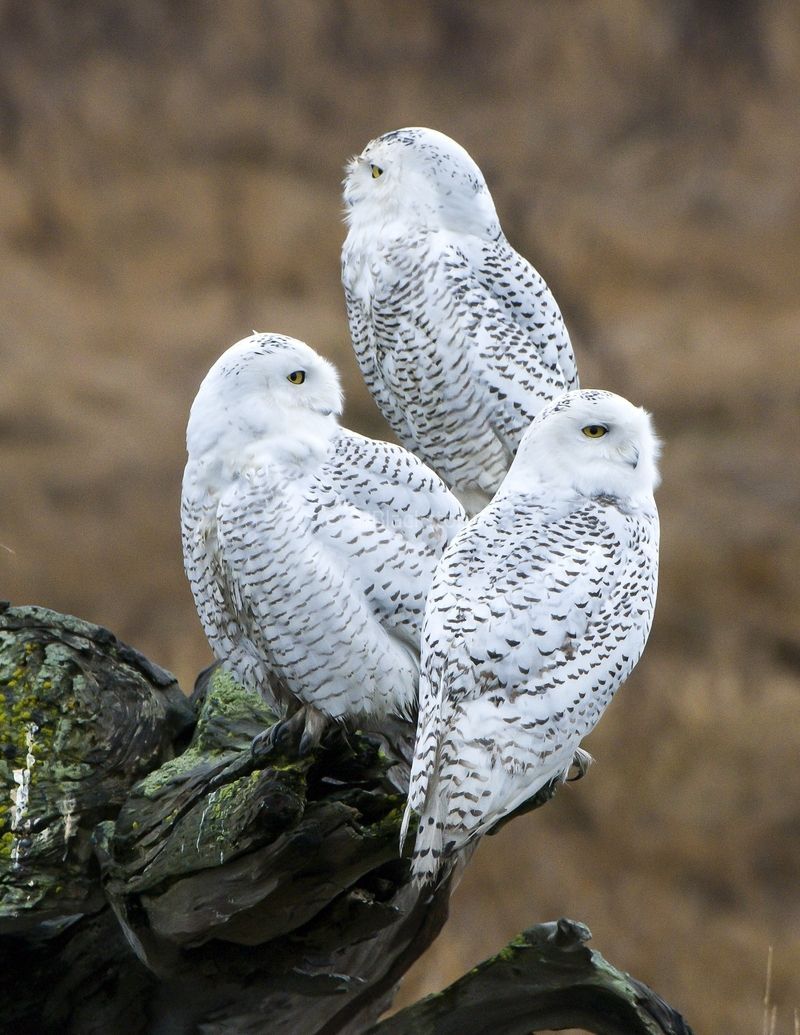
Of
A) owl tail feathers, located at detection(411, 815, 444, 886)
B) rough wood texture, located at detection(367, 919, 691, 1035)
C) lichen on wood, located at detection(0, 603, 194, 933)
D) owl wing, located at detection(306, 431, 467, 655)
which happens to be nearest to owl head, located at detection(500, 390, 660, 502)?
owl wing, located at detection(306, 431, 467, 655)

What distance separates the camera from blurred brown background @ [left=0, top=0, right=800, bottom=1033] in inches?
283

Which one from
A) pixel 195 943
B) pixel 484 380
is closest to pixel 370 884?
pixel 195 943

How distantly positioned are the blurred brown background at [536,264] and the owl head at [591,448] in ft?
15.3

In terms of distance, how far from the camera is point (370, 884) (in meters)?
2.71

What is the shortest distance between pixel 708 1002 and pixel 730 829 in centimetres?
81

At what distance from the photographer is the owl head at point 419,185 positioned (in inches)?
129

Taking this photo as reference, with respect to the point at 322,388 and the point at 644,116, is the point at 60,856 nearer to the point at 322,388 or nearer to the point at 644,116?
the point at 322,388

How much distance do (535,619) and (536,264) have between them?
5529mm

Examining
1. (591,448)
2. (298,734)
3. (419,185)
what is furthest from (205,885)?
(419,185)

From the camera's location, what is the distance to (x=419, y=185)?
3.29 metres

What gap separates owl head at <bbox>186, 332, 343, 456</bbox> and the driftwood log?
1.77 ft

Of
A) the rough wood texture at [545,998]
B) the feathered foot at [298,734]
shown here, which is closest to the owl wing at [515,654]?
the feathered foot at [298,734]

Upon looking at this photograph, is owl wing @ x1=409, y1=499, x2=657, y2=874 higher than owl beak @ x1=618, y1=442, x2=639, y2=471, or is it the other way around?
owl beak @ x1=618, y1=442, x2=639, y2=471

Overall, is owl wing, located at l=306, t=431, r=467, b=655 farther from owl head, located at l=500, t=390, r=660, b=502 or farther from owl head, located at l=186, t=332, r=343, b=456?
owl head, located at l=500, t=390, r=660, b=502
